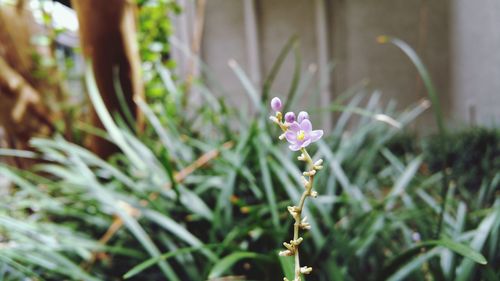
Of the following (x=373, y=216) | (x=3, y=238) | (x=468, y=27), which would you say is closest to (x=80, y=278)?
(x=3, y=238)

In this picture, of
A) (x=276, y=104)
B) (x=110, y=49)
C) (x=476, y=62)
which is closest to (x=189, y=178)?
(x=110, y=49)

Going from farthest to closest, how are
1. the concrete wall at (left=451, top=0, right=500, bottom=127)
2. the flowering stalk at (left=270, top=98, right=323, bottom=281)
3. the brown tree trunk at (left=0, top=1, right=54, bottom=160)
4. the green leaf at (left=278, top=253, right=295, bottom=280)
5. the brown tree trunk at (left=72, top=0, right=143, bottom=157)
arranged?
the concrete wall at (left=451, top=0, right=500, bottom=127), the brown tree trunk at (left=0, top=1, right=54, bottom=160), the brown tree trunk at (left=72, top=0, right=143, bottom=157), the green leaf at (left=278, top=253, right=295, bottom=280), the flowering stalk at (left=270, top=98, right=323, bottom=281)

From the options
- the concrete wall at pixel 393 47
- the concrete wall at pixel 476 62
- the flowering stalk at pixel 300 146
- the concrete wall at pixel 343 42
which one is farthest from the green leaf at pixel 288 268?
the concrete wall at pixel 393 47

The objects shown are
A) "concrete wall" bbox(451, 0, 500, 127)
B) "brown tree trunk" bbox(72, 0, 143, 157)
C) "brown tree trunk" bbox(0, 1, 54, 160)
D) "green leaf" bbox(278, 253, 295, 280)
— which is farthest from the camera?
"concrete wall" bbox(451, 0, 500, 127)

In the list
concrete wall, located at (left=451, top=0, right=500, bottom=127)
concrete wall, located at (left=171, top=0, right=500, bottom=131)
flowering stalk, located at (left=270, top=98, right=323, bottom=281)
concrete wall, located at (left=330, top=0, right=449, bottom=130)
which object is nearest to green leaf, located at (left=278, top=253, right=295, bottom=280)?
flowering stalk, located at (left=270, top=98, right=323, bottom=281)

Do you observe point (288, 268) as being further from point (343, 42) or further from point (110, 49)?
point (343, 42)

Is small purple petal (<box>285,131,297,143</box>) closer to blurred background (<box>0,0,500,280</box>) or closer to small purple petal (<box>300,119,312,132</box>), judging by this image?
small purple petal (<box>300,119,312,132</box>)

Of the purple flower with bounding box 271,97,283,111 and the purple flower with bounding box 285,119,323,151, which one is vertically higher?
the purple flower with bounding box 271,97,283,111
